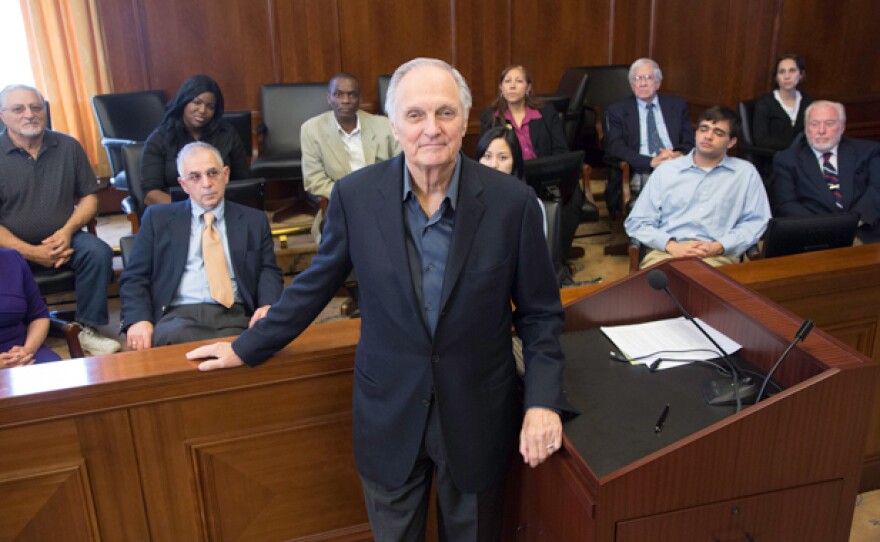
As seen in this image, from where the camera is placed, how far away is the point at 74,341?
10.3 feet

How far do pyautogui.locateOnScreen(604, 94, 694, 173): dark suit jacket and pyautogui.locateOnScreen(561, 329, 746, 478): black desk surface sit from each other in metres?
3.44

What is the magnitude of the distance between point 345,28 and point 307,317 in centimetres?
459

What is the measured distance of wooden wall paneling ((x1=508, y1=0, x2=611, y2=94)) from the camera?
6.30 metres

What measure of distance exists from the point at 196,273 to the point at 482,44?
3.94m

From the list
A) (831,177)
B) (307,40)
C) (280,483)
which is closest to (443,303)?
(280,483)

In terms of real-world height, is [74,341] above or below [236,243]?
below

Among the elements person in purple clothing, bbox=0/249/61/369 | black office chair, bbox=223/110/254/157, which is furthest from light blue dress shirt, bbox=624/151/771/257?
black office chair, bbox=223/110/254/157

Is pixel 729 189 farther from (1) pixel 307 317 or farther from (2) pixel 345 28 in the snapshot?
(2) pixel 345 28

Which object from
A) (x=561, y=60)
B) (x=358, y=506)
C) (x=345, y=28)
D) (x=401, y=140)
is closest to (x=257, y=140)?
(x=345, y=28)

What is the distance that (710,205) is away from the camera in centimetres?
350

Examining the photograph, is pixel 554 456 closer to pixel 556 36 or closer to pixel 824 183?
pixel 824 183

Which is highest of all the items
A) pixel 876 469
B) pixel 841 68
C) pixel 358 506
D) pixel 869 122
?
pixel 841 68

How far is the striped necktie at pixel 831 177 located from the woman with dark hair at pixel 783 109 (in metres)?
1.32

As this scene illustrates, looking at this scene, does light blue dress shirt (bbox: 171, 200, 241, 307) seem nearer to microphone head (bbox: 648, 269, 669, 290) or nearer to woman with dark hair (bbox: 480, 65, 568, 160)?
microphone head (bbox: 648, 269, 669, 290)
